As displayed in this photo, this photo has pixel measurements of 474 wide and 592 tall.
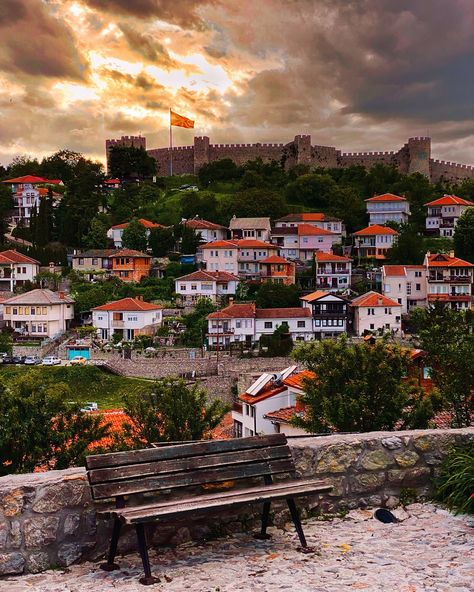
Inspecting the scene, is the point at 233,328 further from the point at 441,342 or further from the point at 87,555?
the point at 87,555

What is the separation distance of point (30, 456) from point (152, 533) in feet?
17.4

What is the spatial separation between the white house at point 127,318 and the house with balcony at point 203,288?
406 centimetres

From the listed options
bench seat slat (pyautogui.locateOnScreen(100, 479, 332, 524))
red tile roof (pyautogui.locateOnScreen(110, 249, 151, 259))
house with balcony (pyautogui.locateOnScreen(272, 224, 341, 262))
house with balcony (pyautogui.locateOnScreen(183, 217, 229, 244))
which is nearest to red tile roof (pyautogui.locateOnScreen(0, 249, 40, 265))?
red tile roof (pyautogui.locateOnScreen(110, 249, 151, 259))

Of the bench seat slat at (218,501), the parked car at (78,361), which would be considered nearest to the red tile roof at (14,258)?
the parked car at (78,361)

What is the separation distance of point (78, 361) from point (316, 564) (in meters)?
38.4

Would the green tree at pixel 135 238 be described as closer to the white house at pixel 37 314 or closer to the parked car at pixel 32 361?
the white house at pixel 37 314

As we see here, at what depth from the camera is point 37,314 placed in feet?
163

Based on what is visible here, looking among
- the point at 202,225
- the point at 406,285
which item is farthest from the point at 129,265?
the point at 406,285

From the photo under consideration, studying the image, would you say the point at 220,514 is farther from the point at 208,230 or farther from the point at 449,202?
the point at 449,202

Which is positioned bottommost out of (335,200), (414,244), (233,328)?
(233,328)

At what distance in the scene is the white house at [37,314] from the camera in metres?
49.4

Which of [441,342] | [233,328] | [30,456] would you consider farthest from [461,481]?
[233,328]

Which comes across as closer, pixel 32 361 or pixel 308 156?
pixel 32 361

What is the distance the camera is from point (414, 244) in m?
57.9
